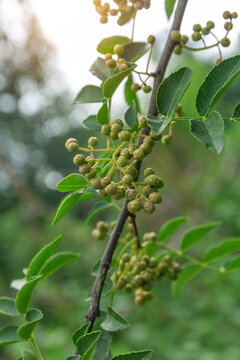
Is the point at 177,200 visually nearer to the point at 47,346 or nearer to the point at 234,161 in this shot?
the point at 234,161

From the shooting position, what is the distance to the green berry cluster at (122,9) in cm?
42

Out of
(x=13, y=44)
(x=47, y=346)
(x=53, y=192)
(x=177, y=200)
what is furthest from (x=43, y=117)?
(x=47, y=346)

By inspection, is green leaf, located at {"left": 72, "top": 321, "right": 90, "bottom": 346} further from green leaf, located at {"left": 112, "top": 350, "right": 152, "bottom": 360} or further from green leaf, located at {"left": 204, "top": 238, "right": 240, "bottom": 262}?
green leaf, located at {"left": 204, "top": 238, "right": 240, "bottom": 262}

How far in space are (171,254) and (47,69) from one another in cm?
554

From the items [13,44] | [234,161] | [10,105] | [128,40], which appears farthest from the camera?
[10,105]

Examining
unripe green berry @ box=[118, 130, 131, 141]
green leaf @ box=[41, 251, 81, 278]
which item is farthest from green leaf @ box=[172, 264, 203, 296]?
unripe green berry @ box=[118, 130, 131, 141]

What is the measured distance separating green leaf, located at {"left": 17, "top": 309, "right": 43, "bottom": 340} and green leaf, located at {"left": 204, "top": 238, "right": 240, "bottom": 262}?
0.30 meters

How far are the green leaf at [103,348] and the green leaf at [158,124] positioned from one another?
0.67 feet

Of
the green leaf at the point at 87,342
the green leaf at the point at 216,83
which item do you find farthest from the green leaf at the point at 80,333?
the green leaf at the point at 216,83

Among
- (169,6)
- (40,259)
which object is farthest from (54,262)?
(169,6)

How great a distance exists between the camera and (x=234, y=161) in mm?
2762

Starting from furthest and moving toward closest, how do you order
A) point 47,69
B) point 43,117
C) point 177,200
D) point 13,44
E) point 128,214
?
point 43,117, point 47,69, point 13,44, point 177,200, point 128,214

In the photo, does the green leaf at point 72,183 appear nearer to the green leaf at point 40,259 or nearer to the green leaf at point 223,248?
the green leaf at point 40,259

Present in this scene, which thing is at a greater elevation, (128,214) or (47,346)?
(128,214)
